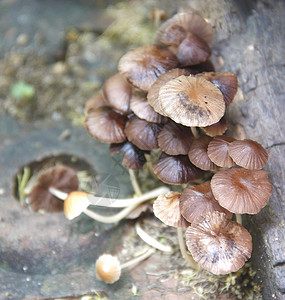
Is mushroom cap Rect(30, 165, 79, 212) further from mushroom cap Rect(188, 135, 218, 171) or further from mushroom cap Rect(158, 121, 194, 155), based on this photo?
mushroom cap Rect(188, 135, 218, 171)

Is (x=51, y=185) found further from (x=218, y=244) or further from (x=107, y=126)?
(x=218, y=244)

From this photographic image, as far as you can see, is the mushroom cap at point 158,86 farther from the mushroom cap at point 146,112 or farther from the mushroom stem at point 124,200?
the mushroom stem at point 124,200

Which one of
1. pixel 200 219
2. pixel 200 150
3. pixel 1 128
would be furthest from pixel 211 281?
pixel 1 128

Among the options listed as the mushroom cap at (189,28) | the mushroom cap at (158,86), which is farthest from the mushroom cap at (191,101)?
the mushroom cap at (189,28)

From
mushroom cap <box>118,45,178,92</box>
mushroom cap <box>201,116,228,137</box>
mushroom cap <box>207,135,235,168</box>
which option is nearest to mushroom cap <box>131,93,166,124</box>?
mushroom cap <box>118,45,178,92</box>

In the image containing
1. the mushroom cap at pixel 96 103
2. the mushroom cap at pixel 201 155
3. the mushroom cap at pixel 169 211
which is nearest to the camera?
the mushroom cap at pixel 169 211
